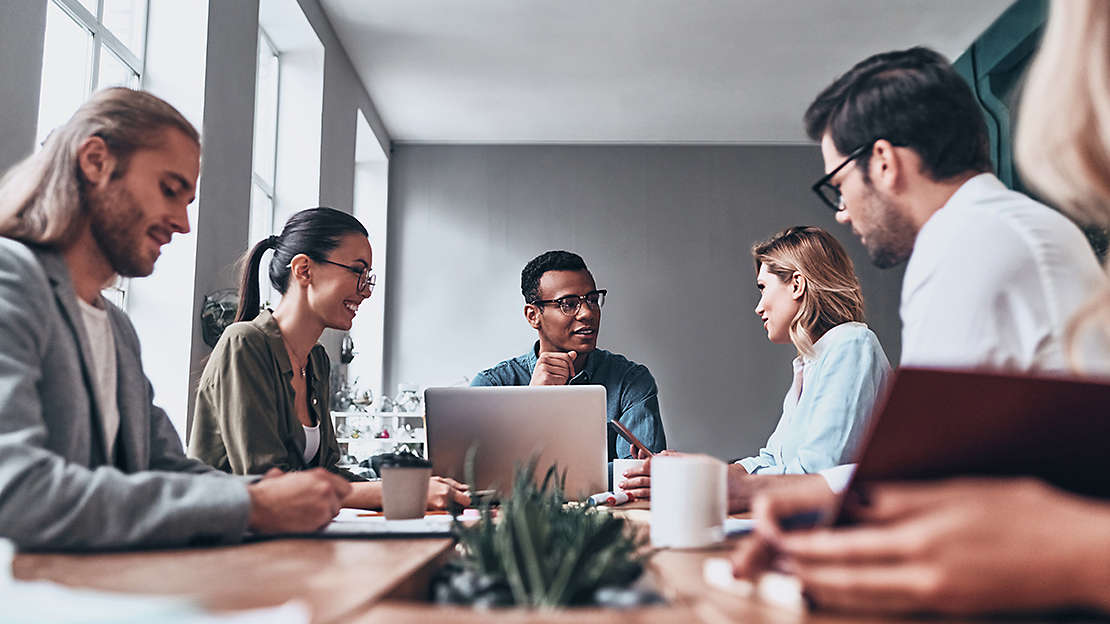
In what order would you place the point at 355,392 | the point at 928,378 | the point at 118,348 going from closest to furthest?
the point at 928,378 → the point at 118,348 → the point at 355,392

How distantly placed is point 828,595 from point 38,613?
590mm

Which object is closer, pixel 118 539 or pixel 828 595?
pixel 828 595

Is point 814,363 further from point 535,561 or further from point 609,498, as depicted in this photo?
point 535,561

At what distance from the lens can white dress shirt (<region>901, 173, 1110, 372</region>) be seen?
1.01m

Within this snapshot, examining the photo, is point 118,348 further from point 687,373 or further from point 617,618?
point 687,373

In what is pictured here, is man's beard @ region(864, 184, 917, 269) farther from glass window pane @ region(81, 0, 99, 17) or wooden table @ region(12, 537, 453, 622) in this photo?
glass window pane @ region(81, 0, 99, 17)

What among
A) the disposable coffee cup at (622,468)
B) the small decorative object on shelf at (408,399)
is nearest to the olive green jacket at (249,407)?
the disposable coffee cup at (622,468)

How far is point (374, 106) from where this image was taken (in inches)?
235

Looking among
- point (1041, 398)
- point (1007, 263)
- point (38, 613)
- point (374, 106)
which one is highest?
point (374, 106)

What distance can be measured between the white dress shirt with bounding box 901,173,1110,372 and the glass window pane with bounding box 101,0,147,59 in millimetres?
2983

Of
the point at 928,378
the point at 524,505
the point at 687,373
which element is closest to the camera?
the point at 928,378

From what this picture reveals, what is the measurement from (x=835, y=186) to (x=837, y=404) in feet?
2.59

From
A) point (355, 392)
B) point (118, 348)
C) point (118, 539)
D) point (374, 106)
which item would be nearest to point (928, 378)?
point (118, 539)

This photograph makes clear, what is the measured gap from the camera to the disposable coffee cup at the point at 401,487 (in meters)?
1.43
